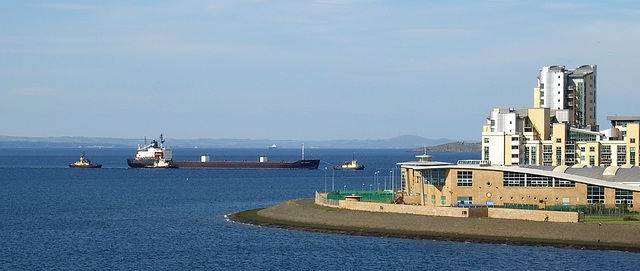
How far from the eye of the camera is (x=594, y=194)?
97188 mm

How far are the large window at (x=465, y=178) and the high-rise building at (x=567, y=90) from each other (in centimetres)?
5198

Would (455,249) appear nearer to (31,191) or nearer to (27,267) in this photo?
(27,267)

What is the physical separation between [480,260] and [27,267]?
3186cm

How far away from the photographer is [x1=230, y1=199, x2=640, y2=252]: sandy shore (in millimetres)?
81125

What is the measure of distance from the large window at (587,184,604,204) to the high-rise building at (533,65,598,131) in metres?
54.9

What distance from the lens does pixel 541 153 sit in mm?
133500

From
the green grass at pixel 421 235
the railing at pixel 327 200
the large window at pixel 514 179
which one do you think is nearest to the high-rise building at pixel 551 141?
the railing at pixel 327 200

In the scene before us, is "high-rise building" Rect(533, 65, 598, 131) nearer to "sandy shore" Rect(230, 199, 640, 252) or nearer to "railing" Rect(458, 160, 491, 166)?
"railing" Rect(458, 160, 491, 166)

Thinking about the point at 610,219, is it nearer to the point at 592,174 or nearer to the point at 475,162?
the point at 592,174

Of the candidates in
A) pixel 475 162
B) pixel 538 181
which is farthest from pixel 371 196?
pixel 538 181

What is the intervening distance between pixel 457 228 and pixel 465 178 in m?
15.1

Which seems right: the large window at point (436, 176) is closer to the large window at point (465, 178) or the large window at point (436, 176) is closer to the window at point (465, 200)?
the large window at point (465, 178)

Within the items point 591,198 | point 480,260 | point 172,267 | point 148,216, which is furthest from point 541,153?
point 172,267

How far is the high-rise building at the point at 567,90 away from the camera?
152625 mm
